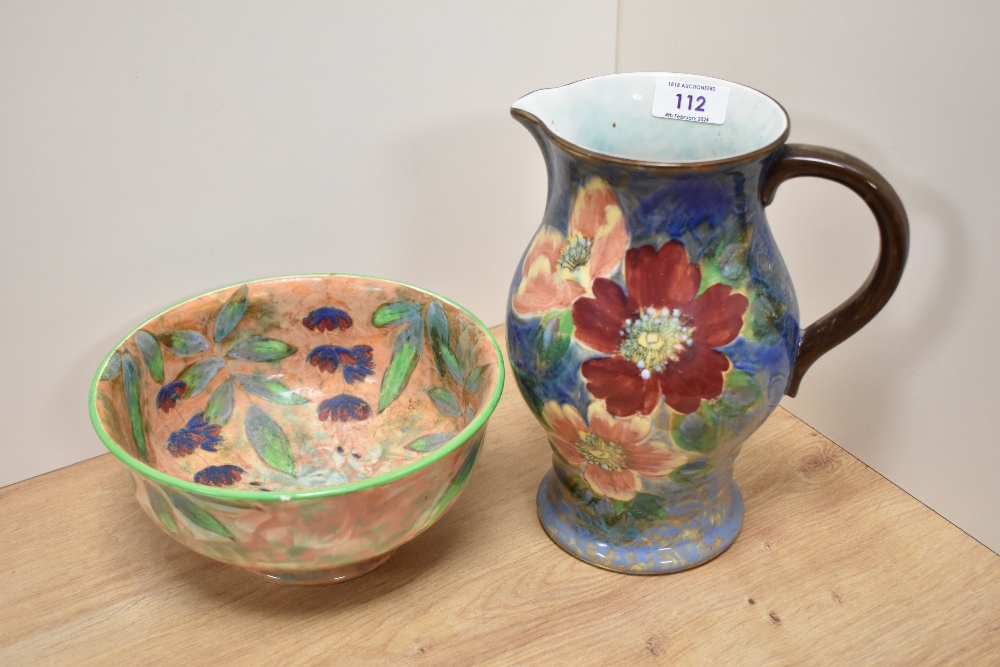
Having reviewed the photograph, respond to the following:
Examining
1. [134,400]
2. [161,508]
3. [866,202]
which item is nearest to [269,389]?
[134,400]

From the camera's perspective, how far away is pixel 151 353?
2.43 ft

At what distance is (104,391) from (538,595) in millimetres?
345

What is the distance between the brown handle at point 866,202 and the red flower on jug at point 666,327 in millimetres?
78

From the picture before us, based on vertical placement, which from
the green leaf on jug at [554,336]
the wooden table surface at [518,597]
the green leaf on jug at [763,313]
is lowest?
the wooden table surface at [518,597]

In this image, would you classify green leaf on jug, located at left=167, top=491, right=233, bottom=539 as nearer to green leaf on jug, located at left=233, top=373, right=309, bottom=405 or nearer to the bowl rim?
the bowl rim

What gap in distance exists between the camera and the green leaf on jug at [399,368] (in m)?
0.80

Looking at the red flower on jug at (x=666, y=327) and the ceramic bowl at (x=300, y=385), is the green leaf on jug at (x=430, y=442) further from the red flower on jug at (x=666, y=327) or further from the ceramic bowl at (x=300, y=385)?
the red flower on jug at (x=666, y=327)

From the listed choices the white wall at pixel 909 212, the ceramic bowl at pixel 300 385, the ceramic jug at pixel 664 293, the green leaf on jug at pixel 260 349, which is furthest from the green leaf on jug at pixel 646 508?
the green leaf on jug at pixel 260 349

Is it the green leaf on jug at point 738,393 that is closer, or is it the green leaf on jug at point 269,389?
the green leaf on jug at point 738,393

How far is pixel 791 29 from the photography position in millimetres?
753

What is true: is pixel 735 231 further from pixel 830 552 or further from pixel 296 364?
pixel 296 364

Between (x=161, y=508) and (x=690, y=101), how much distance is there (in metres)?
0.46

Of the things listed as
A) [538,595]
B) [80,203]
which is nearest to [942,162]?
[538,595]

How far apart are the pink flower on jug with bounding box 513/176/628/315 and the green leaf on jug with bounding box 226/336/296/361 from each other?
0.27m
